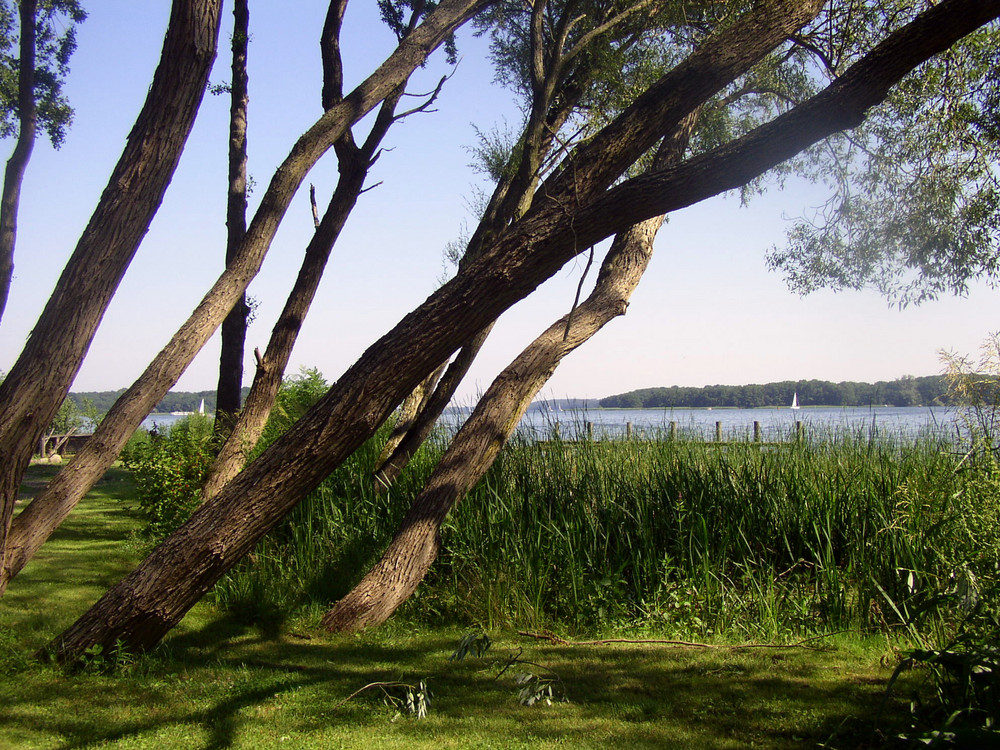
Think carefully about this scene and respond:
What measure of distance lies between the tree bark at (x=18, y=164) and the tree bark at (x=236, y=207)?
12.6 feet

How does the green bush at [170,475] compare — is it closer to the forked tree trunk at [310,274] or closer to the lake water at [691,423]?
the forked tree trunk at [310,274]

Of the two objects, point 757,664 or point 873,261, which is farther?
point 873,261

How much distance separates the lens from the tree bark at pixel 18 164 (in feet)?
33.7

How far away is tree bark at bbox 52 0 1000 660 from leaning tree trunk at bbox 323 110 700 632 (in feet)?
2.73

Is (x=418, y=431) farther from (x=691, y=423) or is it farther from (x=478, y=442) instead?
(x=691, y=423)

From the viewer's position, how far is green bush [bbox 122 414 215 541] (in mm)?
6379

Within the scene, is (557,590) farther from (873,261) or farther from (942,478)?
(873,261)

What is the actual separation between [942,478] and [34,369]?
186 inches

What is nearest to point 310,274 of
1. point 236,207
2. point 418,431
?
point 418,431

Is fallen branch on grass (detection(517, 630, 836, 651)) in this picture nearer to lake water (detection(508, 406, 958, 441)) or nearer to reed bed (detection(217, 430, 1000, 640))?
reed bed (detection(217, 430, 1000, 640))

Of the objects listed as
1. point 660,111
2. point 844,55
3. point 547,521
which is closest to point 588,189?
point 660,111

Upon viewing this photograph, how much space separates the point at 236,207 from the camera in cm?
812

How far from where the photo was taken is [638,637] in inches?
171

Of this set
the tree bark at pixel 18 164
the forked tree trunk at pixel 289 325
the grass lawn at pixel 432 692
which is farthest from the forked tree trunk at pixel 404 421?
the tree bark at pixel 18 164
